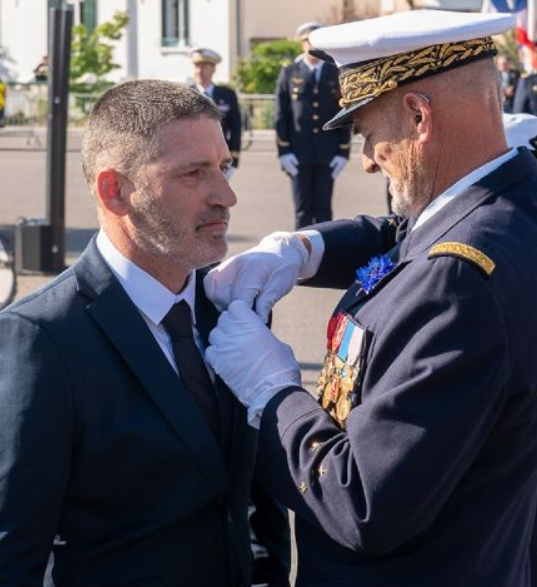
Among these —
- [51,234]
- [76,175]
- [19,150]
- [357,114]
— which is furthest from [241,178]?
[357,114]

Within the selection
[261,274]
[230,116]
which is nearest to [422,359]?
[261,274]

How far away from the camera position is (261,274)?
2.81m

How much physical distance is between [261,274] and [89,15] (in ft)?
127

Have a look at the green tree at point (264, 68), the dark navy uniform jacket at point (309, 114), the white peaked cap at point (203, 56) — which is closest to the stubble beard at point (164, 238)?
the dark navy uniform jacket at point (309, 114)

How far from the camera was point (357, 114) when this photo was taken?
8.22ft

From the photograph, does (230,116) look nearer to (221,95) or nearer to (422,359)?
(221,95)

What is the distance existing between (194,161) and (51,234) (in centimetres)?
746

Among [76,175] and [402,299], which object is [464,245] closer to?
[402,299]

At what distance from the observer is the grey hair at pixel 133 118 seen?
8.11 ft

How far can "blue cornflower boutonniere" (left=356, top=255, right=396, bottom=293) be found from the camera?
2.50 meters

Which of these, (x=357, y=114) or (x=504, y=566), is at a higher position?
(x=357, y=114)

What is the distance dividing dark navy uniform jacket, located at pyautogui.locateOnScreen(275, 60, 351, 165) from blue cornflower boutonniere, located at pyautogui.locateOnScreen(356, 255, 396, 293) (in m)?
8.97

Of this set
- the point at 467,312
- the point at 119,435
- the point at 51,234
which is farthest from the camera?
the point at 51,234

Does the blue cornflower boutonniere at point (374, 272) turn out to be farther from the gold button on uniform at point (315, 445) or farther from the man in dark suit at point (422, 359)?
the gold button on uniform at point (315, 445)
